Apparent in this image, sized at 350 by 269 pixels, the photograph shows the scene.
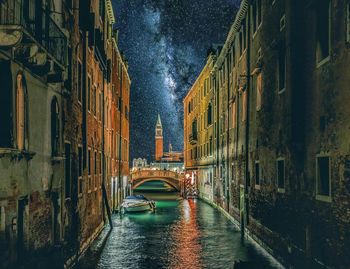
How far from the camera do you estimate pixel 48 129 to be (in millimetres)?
13094

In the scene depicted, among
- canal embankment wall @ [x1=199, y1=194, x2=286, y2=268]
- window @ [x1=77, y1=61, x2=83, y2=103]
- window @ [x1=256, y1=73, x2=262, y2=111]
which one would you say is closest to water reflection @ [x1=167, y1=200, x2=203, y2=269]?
canal embankment wall @ [x1=199, y1=194, x2=286, y2=268]

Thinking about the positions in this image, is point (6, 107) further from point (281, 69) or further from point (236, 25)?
point (236, 25)

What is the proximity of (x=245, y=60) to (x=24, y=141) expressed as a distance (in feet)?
51.0

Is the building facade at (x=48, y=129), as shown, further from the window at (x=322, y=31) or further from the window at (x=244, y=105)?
the window at (x=244, y=105)

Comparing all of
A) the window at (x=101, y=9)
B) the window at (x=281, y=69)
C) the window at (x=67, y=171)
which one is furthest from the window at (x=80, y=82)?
the window at (x=101, y=9)

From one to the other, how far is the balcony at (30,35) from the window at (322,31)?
6.56 metres

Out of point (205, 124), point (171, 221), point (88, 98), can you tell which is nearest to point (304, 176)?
point (88, 98)

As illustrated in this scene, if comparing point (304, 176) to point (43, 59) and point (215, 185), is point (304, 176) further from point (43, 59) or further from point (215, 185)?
point (215, 185)

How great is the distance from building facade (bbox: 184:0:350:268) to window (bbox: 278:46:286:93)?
0.03 metres

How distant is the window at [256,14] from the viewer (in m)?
20.8

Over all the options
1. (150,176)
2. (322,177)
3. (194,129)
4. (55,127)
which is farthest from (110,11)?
(150,176)

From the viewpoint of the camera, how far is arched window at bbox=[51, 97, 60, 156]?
13.8 metres

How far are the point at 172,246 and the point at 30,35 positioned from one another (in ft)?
47.2

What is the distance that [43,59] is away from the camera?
33.0ft
